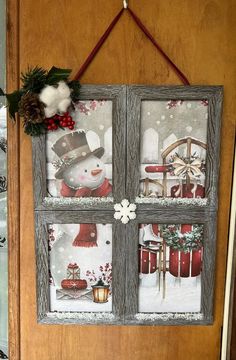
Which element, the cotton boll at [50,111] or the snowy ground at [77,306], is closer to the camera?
the cotton boll at [50,111]

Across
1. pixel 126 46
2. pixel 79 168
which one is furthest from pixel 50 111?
pixel 126 46

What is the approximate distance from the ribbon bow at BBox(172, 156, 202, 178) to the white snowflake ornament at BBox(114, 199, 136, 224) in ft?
0.53

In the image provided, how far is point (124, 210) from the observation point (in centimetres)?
114

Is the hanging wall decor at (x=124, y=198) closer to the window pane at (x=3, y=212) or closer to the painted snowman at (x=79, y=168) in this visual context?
the painted snowman at (x=79, y=168)

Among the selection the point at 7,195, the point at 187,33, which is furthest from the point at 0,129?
the point at 187,33

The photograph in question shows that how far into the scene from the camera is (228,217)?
1164 millimetres

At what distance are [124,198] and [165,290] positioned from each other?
30 cm

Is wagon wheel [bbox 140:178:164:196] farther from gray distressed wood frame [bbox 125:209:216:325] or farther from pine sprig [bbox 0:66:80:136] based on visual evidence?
pine sprig [bbox 0:66:80:136]

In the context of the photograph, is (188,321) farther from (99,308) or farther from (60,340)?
(60,340)

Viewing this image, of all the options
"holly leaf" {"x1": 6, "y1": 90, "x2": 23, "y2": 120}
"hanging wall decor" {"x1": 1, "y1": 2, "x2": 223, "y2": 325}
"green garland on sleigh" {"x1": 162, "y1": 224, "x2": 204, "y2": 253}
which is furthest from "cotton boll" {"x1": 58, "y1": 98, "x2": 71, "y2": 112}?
"green garland on sleigh" {"x1": 162, "y1": 224, "x2": 204, "y2": 253}

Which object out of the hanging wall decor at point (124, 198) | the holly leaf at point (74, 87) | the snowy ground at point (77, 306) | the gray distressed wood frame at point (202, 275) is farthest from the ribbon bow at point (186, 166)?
the snowy ground at point (77, 306)

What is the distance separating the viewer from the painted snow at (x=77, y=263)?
1167 millimetres

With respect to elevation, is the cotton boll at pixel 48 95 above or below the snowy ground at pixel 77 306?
above

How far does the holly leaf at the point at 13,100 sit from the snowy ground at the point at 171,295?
0.60m
